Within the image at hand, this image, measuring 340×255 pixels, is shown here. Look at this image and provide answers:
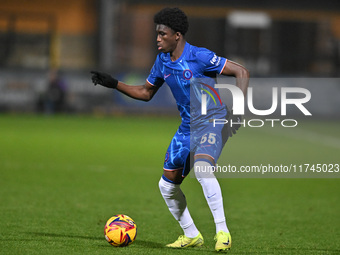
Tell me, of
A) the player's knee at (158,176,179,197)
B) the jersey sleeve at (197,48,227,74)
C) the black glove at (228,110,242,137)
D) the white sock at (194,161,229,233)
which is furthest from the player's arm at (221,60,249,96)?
the player's knee at (158,176,179,197)

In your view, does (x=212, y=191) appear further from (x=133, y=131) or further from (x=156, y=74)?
(x=133, y=131)

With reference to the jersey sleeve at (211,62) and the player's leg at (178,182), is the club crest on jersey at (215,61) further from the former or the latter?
the player's leg at (178,182)

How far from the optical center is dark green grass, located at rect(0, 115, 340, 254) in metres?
7.05

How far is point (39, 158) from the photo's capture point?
14.5 m

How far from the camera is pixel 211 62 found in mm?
6371

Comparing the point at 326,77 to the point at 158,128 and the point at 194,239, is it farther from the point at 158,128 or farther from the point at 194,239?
the point at 194,239

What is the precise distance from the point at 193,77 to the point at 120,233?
1.68m

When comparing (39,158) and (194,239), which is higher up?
(194,239)

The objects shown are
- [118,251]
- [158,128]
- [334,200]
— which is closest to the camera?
[118,251]

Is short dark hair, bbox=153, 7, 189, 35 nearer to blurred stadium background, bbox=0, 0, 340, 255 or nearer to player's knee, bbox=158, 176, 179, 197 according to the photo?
player's knee, bbox=158, 176, 179, 197

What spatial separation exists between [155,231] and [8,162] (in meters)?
6.76

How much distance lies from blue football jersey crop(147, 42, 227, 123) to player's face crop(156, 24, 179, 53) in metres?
0.15

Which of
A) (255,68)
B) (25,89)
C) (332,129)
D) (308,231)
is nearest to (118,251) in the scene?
(308,231)

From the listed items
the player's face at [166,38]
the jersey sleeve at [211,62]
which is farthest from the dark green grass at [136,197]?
the player's face at [166,38]
